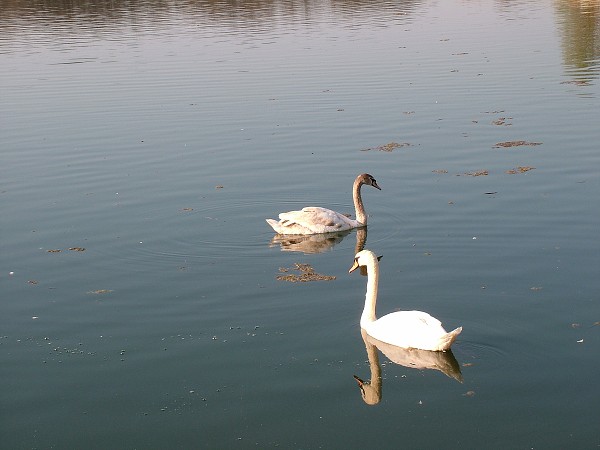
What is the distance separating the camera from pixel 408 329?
473 inches

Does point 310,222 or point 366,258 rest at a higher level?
point 366,258

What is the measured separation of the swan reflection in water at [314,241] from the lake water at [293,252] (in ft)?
0.31

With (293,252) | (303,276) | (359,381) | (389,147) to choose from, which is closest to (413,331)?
(359,381)

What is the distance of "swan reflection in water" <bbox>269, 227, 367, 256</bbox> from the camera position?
16750 mm

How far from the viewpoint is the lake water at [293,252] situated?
10.7 meters

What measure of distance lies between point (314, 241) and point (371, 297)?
4.41m

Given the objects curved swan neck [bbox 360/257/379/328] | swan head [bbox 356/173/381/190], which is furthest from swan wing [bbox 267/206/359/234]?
curved swan neck [bbox 360/257/379/328]

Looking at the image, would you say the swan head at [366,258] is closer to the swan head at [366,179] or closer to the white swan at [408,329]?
the white swan at [408,329]

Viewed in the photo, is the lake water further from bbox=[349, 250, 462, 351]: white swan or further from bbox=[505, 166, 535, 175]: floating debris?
bbox=[349, 250, 462, 351]: white swan

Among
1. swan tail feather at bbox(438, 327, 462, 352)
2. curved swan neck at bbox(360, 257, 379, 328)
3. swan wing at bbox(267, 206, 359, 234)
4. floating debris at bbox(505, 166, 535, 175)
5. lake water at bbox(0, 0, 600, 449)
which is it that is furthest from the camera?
floating debris at bbox(505, 166, 535, 175)

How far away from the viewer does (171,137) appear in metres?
25.4

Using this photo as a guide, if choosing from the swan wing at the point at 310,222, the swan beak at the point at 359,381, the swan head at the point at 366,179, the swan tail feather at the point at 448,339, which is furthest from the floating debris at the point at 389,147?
the swan beak at the point at 359,381

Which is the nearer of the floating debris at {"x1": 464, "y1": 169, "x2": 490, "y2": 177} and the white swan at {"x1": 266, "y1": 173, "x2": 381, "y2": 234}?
the white swan at {"x1": 266, "y1": 173, "x2": 381, "y2": 234}

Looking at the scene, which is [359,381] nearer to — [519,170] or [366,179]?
[366,179]
